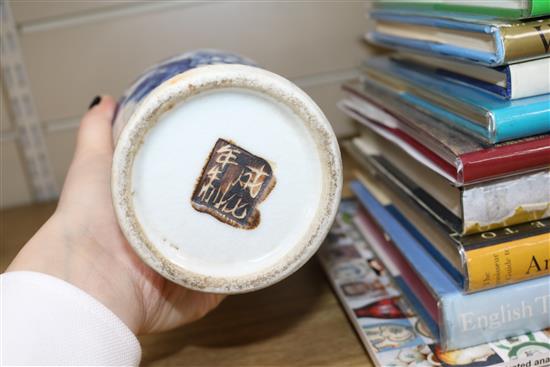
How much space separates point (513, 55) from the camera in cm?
49

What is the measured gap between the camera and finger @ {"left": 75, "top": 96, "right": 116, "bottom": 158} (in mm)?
646

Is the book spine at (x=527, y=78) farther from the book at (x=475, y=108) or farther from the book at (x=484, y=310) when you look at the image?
the book at (x=484, y=310)

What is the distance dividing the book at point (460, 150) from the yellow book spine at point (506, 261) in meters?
0.06

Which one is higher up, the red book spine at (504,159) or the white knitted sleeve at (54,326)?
the red book spine at (504,159)

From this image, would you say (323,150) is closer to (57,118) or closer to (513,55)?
(513,55)

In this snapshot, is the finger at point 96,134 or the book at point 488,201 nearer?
the book at point 488,201

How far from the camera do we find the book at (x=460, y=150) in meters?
0.50

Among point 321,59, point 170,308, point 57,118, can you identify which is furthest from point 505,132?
point 57,118

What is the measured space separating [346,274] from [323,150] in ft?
0.82

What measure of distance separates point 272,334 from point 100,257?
0.19 m

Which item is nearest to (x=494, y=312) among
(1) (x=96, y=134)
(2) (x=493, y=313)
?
(2) (x=493, y=313)

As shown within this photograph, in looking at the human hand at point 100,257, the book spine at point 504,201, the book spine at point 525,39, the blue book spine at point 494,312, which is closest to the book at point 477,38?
the book spine at point 525,39

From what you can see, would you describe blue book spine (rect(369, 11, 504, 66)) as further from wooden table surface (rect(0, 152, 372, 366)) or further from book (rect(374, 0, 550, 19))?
wooden table surface (rect(0, 152, 372, 366))

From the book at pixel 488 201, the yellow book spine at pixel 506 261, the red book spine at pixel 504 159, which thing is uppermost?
the red book spine at pixel 504 159
